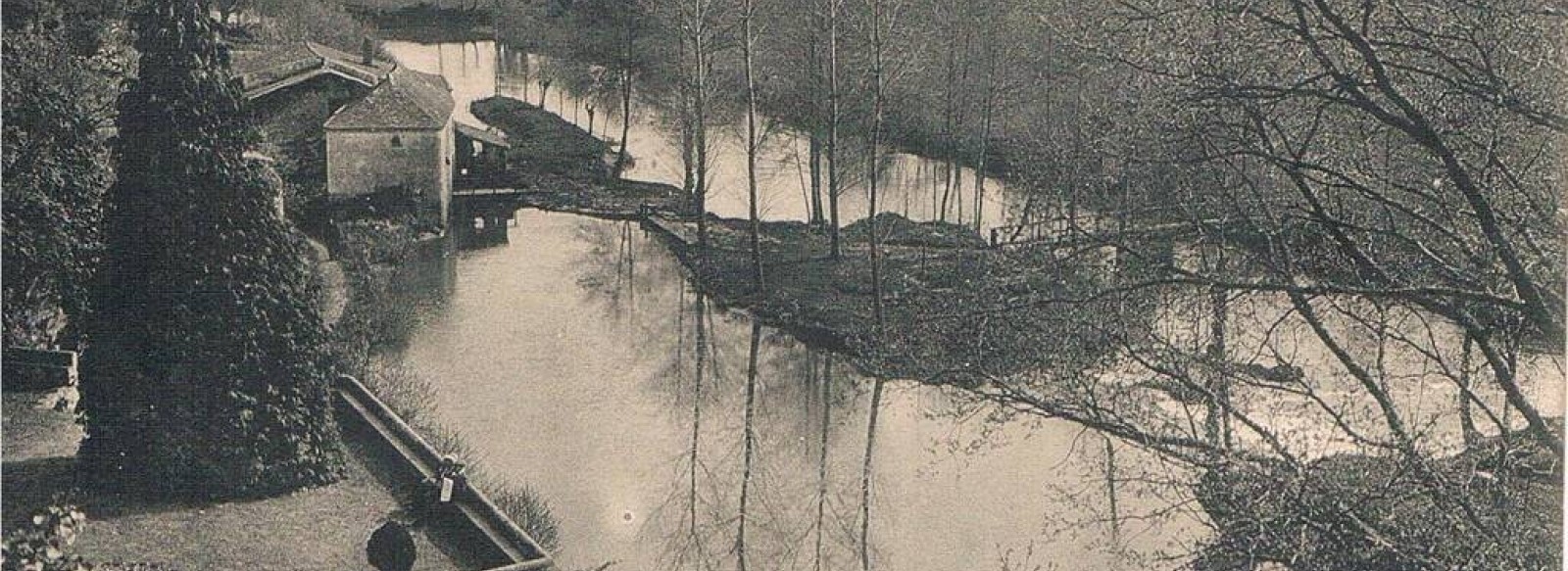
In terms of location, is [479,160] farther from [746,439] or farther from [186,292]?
[186,292]

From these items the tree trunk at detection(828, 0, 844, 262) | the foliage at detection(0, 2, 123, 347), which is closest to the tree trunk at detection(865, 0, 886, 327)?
the tree trunk at detection(828, 0, 844, 262)

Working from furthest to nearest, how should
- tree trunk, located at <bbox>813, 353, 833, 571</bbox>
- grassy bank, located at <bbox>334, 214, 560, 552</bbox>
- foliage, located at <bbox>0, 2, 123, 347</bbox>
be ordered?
tree trunk, located at <bbox>813, 353, 833, 571</bbox> < grassy bank, located at <bbox>334, 214, 560, 552</bbox> < foliage, located at <bbox>0, 2, 123, 347</bbox>

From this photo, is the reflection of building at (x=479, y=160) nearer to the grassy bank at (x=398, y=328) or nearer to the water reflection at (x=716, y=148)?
the water reflection at (x=716, y=148)

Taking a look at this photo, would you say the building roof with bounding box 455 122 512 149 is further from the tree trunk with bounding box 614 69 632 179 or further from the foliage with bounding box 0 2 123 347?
the foliage with bounding box 0 2 123 347

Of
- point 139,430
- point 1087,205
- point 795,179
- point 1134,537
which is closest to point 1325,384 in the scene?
point 1134,537

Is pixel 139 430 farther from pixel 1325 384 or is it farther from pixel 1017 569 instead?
pixel 1325 384

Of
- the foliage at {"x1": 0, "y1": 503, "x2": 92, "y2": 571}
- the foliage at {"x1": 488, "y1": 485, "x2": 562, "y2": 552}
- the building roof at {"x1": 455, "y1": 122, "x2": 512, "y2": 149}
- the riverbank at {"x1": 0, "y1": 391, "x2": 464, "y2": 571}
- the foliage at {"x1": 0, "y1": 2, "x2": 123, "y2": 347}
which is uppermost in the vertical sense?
the building roof at {"x1": 455, "y1": 122, "x2": 512, "y2": 149}

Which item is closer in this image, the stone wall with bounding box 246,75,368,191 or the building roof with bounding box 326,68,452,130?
the stone wall with bounding box 246,75,368,191
